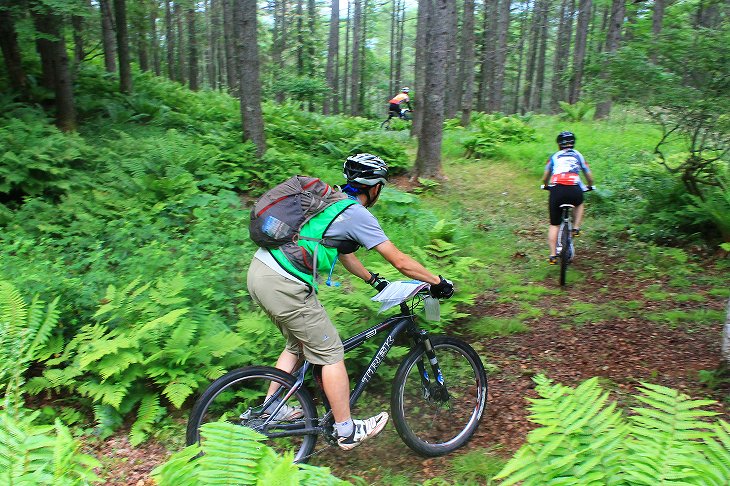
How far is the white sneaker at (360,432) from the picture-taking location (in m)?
3.65

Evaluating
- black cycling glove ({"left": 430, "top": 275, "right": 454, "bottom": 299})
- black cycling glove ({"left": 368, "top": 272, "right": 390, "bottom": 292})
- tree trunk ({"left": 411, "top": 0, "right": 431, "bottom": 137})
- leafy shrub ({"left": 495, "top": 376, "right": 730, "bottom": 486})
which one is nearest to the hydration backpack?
black cycling glove ({"left": 368, "top": 272, "right": 390, "bottom": 292})

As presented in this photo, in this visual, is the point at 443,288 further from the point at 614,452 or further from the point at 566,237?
the point at 566,237

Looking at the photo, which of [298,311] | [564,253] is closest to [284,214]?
[298,311]

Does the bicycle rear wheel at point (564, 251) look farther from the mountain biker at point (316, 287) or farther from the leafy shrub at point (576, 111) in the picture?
the leafy shrub at point (576, 111)

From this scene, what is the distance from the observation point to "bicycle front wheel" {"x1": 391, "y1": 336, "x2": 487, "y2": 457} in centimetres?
383

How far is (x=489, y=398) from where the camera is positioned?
15.5 feet

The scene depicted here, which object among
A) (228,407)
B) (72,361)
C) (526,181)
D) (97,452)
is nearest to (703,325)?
(228,407)

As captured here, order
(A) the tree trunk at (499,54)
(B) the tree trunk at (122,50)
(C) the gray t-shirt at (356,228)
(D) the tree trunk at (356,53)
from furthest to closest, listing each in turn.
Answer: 1. (D) the tree trunk at (356,53)
2. (A) the tree trunk at (499,54)
3. (B) the tree trunk at (122,50)
4. (C) the gray t-shirt at (356,228)

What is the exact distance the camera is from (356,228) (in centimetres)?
331

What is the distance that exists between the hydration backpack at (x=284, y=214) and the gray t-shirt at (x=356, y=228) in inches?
5.2

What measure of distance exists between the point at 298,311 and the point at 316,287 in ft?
0.71

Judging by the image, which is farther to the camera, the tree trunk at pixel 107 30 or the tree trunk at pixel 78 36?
the tree trunk at pixel 107 30

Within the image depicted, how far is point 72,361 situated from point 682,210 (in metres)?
9.13

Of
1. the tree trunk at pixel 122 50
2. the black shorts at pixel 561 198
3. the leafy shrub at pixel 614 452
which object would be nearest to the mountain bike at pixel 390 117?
the tree trunk at pixel 122 50
